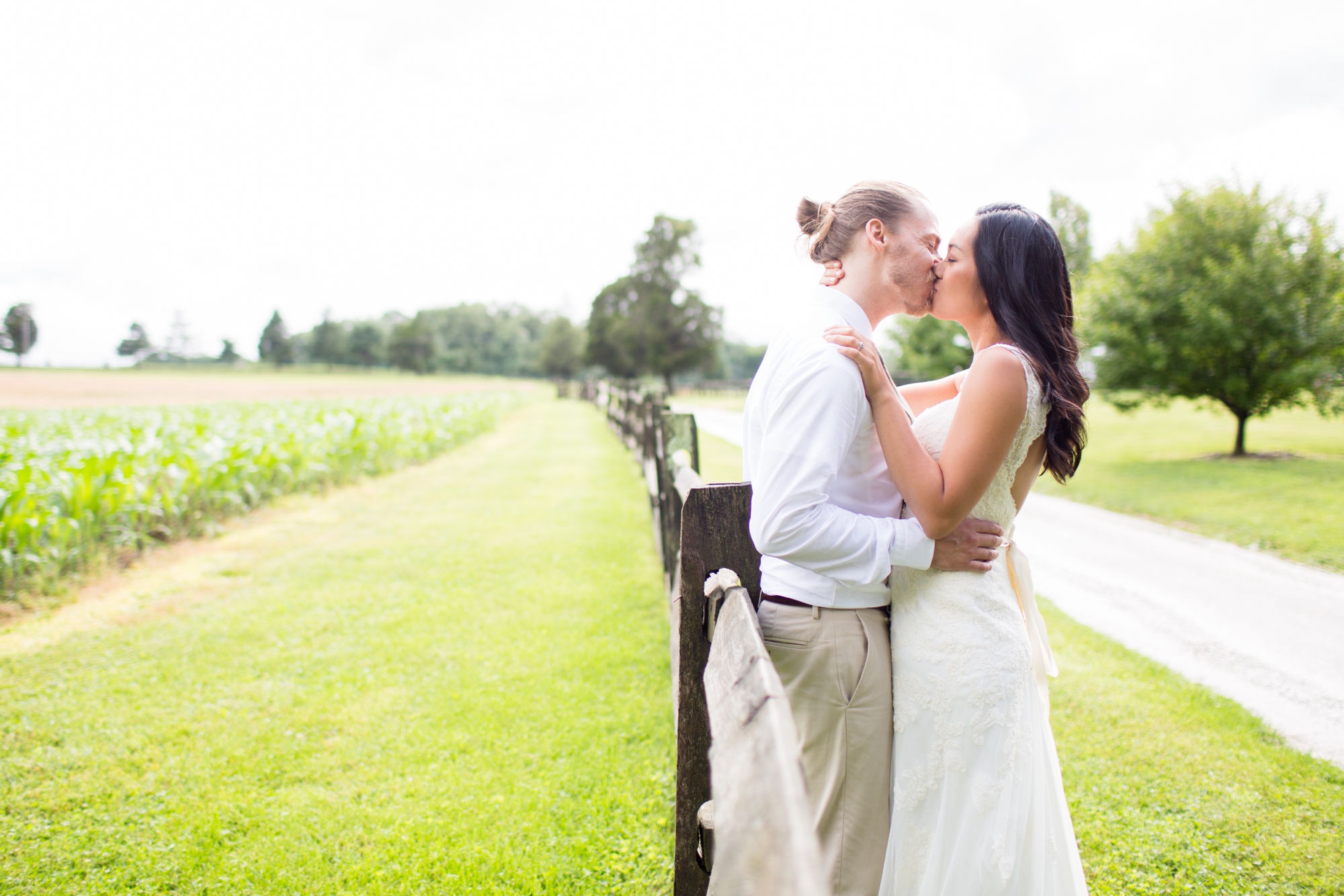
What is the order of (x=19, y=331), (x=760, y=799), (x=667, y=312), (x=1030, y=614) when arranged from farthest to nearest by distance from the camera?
(x=19, y=331) → (x=667, y=312) → (x=1030, y=614) → (x=760, y=799)

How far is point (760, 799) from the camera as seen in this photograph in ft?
2.96

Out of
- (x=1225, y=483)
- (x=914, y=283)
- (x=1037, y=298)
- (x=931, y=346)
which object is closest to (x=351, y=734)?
(x=914, y=283)

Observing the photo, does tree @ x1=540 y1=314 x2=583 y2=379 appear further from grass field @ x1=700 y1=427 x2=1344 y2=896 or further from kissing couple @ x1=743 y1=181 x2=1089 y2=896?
kissing couple @ x1=743 y1=181 x2=1089 y2=896

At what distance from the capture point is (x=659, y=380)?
2271 inches

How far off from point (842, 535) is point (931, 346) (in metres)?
23.5

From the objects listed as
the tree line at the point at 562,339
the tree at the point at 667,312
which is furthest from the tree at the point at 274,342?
the tree at the point at 667,312

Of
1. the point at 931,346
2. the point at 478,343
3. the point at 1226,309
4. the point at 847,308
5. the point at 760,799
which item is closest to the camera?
the point at 760,799

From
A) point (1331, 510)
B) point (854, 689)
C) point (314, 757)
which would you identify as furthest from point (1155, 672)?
point (1331, 510)

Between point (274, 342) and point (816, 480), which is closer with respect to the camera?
point (816, 480)

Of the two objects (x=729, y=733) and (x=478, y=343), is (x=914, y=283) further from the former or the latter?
(x=478, y=343)

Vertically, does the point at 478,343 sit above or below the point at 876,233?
above

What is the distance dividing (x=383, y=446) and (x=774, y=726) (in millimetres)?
11841

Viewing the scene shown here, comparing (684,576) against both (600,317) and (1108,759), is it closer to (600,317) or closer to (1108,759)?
(1108,759)

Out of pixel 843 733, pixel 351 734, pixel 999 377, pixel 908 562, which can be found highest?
pixel 999 377
